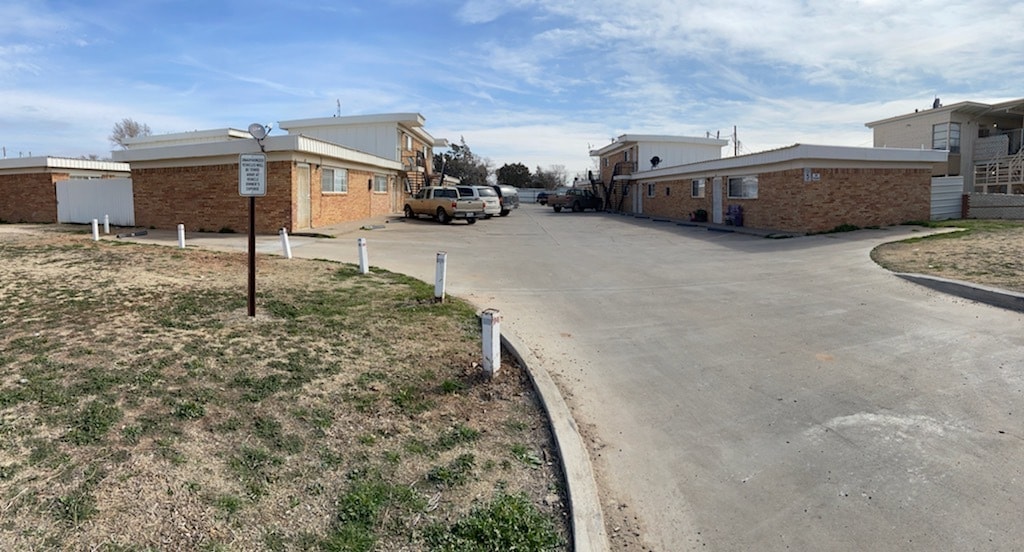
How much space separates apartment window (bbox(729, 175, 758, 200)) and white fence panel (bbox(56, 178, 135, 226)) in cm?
2377

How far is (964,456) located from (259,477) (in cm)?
460

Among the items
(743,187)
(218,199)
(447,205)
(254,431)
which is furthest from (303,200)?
(254,431)

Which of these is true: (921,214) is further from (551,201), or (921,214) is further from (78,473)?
(551,201)

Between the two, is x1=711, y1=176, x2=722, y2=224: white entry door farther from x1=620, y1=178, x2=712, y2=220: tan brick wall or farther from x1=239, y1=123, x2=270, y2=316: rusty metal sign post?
x1=239, y1=123, x2=270, y2=316: rusty metal sign post

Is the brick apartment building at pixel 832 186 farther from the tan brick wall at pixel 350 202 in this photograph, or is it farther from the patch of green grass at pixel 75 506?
the patch of green grass at pixel 75 506

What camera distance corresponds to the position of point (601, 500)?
3689 millimetres

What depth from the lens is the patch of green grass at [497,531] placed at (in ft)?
10.4

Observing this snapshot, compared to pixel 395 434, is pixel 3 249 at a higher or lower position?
higher

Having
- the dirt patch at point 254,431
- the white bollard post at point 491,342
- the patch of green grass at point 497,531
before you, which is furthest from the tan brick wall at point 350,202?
the patch of green grass at point 497,531

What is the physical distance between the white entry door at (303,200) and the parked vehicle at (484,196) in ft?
29.4

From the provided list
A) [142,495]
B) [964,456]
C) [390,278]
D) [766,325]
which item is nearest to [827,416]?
[964,456]

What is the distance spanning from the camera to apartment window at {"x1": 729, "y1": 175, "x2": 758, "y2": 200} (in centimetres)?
2347

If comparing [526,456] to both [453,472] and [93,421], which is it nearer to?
[453,472]

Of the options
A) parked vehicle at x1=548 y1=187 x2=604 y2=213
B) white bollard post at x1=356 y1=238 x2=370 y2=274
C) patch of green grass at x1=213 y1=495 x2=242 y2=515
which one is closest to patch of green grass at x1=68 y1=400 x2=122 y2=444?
patch of green grass at x1=213 y1=495 x2=242 y2=515
